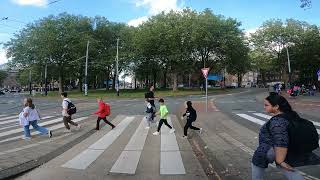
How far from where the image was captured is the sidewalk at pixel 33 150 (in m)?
9.70

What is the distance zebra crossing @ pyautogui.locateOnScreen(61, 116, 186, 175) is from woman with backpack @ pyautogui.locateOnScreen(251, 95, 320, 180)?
371 centimetres

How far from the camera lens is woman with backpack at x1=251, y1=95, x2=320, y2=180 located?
5332mm

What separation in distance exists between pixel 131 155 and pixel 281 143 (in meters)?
6.69

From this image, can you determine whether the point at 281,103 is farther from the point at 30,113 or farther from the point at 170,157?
the point at 30,113

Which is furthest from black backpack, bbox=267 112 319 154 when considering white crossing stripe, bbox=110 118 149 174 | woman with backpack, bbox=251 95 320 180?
white crossing stripe, bbox=110 118 149 174

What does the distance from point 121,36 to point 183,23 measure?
15.7 m

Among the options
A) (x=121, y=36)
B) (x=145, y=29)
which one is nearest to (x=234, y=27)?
(x=145, y=29)

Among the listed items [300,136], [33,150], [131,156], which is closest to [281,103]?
[300,136]

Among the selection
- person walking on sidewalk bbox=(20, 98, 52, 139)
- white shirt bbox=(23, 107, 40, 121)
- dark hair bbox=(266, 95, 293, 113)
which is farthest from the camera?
white shirt bbox=(23, 107, 40, 121)

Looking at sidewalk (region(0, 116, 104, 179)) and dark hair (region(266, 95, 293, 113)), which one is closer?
dark hair (region(266, 95, 293, 113))

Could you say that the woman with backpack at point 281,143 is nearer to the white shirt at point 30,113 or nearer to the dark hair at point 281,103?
the dark hair at point 281,103

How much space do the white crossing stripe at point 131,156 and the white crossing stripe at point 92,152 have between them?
1.95 ft

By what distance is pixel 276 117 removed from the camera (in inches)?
217

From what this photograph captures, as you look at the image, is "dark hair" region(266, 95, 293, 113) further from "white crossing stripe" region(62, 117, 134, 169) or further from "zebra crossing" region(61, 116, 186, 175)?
"white crossing stripe" region(62, 117, 134, 169)
